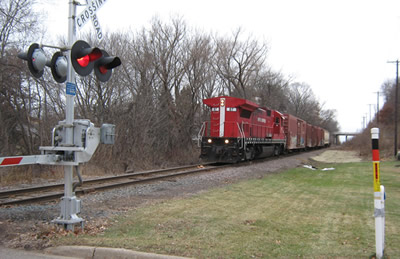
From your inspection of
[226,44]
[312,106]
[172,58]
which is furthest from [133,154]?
[312,106]

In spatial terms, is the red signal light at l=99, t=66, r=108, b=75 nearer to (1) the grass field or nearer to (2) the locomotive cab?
(1) the grass field

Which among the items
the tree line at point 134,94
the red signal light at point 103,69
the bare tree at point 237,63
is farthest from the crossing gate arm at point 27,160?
the bare tree at point 237,63

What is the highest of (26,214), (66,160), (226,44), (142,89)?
(226,44)

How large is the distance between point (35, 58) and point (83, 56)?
2.52 ft

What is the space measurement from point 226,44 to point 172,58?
410 inches

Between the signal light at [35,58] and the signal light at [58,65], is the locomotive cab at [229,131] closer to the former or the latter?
the signal light at [58,65]

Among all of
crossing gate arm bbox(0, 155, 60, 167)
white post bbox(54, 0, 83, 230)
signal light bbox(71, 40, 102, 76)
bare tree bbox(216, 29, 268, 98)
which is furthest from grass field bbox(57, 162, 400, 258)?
bare tree bbox(216, 29, 268, 98)

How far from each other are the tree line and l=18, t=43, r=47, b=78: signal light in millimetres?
10815

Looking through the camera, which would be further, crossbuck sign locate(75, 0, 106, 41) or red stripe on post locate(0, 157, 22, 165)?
crossbuck sign locate(75, 0, 106, 41)

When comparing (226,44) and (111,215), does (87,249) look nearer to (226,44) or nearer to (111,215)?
(111,215)

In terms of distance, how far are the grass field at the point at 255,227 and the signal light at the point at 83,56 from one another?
2.74 metres

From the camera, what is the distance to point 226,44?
33.4 metres

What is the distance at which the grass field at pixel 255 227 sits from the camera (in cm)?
452

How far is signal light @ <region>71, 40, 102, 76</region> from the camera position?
17.4 ft
